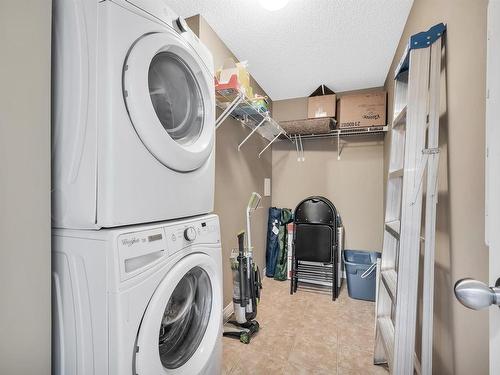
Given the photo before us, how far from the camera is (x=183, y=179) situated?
3.33 feet

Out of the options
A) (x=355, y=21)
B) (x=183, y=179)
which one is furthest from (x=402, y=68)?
(x=183, y=179)

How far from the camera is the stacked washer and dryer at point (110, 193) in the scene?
2.40 feet

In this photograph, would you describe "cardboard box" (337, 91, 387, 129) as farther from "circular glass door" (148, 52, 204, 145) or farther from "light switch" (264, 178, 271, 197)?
"circular glass door" (148, 52, 204, 145)

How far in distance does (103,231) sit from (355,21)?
2.08 metres

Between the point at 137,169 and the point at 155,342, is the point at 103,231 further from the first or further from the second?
the point at 155,342

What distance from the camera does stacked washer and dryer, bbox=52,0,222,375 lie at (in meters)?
0.73

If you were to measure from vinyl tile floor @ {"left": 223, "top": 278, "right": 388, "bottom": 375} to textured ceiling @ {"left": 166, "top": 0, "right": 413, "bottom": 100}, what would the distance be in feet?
7.74

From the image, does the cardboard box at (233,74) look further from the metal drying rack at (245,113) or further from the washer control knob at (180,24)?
the washer control knob at (180,24)

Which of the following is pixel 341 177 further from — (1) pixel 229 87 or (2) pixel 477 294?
(2) pixel 477 294

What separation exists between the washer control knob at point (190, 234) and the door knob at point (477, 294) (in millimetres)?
845

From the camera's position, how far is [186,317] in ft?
3.77

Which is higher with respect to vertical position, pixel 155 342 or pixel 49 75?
pixel 49 75

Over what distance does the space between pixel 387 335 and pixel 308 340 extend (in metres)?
0.65

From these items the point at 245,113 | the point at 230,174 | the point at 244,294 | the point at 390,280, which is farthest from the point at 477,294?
the point at 245,113
